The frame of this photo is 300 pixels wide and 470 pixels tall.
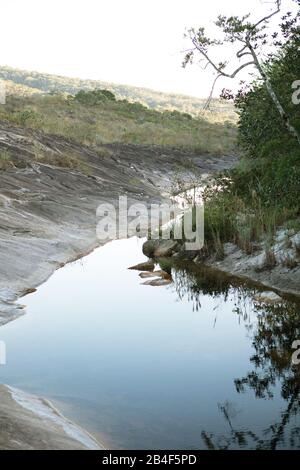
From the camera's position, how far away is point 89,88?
13975 centimetres

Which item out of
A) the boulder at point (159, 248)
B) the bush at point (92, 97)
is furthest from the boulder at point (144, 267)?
the bush at point (92, 97)

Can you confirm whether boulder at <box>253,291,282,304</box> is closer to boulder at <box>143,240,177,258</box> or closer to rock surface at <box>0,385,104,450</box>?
boulder at <box>143,240,177,258</box>

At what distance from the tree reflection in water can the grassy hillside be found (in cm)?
10918

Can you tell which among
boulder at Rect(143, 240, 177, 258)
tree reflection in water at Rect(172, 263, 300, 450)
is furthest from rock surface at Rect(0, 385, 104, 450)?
boulder at Rect(143, 240, 177, 258)

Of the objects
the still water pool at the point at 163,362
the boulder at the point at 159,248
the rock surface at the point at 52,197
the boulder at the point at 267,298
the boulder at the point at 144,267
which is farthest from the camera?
the boulder at the point at 159,248

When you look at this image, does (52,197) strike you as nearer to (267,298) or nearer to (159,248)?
(159,248)

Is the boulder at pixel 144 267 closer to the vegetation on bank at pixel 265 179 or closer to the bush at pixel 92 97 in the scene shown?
the vegetation on bank at pixel 265 179

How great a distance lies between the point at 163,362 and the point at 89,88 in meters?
138

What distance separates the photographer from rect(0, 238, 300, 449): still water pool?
5.99m

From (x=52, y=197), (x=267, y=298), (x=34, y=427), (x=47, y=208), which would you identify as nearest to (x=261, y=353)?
(x=267, y=298)

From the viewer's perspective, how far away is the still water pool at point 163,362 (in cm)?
599

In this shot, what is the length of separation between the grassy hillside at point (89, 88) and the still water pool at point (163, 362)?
363 feet

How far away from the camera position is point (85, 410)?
6.45 metres

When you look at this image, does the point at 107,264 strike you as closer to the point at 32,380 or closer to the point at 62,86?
the point at 32,380
